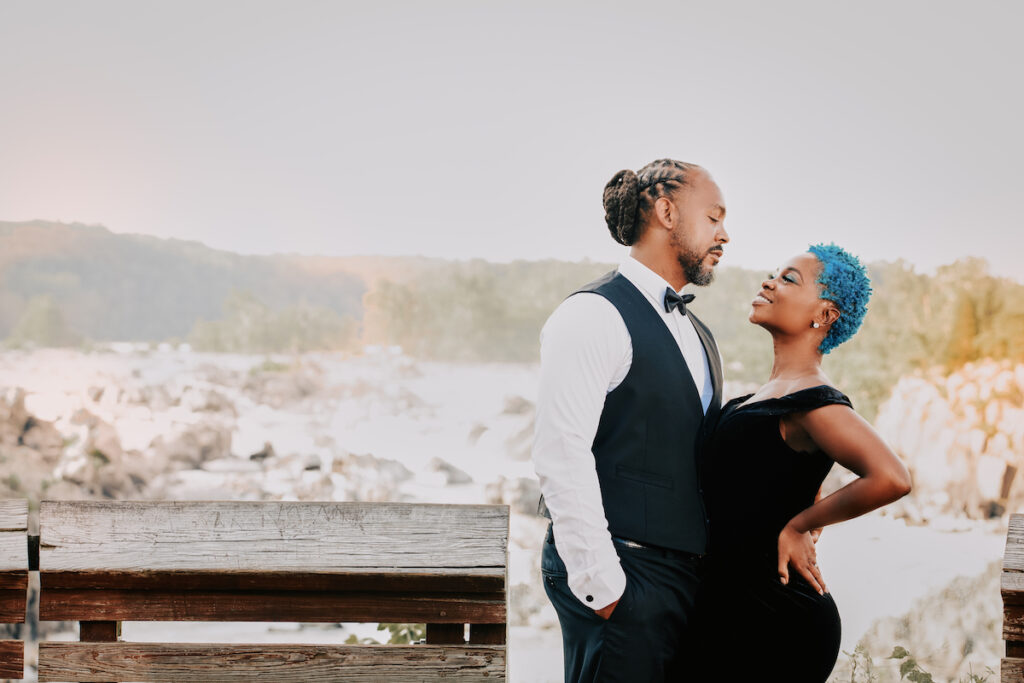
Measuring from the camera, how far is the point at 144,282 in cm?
479

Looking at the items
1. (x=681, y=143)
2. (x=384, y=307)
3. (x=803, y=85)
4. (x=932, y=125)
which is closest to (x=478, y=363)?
(x=384, y=307)

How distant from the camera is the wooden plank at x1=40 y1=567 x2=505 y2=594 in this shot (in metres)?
1.77

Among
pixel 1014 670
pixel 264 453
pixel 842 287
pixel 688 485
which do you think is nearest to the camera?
pixel 1014 670

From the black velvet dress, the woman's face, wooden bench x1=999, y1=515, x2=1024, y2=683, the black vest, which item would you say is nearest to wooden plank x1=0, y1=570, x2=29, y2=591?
the black vest

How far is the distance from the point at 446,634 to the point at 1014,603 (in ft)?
3.46

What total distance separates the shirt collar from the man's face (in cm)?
8

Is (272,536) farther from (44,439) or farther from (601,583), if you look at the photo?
(44,439)

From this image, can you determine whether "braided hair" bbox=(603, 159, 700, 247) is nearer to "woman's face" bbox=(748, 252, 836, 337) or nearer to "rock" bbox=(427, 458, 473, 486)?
"woman's face" bbox=(748, 252, 836, 337)

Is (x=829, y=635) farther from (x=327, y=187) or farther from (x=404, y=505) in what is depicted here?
(x=327, y=187)

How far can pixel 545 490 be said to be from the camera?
185cm

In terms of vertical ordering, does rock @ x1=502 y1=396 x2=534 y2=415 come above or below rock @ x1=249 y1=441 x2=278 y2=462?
above

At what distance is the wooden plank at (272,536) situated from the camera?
5.81ft

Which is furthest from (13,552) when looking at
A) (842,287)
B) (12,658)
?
(842,287)

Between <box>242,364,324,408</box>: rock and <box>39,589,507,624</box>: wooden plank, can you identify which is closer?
<box>39,589,507,624</box>: wooden plank
